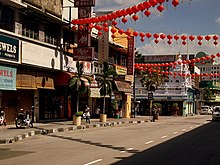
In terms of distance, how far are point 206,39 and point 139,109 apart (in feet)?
158

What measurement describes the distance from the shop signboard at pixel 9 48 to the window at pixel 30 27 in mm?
2238

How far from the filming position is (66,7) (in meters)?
33.7

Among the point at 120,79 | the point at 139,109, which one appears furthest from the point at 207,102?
the point at 120,79

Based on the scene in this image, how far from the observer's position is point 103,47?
3897cm

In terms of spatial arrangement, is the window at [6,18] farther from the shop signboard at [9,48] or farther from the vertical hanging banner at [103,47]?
the vertical hanging banner at [103,47]

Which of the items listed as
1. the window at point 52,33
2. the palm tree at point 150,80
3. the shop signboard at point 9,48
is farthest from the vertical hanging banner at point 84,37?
the palm tree at point 150,80

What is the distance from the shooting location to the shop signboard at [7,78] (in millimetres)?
26062

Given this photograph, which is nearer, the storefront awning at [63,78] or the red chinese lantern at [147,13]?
the red chinese lantern at [147,13]

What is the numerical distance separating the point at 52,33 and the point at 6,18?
→ 6.83m

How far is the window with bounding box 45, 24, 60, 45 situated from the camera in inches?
1281

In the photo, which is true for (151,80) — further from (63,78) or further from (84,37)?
(63,78)

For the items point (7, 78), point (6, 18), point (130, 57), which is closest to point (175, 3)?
point (6, 18)

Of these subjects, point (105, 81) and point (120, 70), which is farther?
point (120, 70)

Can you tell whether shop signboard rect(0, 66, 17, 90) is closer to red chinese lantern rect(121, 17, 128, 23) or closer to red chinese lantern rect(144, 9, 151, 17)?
red chinese lantern rect(121, 17, 128, 23)
